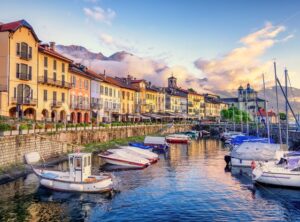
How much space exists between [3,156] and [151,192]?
16.9 m

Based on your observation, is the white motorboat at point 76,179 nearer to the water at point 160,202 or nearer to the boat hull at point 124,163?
the water at point 160,202

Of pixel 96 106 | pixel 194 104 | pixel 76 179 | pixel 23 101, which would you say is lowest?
pixel 76 179

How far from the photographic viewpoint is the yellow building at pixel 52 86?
57.8 metres

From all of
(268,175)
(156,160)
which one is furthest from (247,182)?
(156,160)

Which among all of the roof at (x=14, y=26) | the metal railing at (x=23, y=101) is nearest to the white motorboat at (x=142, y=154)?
the metal railing at (x=23, y=101)

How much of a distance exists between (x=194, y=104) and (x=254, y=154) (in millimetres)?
119905

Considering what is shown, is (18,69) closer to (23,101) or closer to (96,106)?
(23,101)

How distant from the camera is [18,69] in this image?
52.2m

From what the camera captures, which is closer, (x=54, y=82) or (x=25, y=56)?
(x=25, y=56)

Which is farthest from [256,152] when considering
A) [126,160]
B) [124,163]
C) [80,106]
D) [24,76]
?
[80,106]

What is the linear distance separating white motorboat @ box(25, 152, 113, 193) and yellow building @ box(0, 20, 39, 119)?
25744mm

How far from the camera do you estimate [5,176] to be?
30.4m

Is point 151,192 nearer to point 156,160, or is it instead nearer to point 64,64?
point 156,160

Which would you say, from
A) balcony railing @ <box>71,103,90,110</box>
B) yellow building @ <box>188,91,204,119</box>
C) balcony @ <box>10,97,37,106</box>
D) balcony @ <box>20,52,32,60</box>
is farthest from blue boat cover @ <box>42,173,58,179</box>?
yellow building @ <box>188,91,204,119</box>
